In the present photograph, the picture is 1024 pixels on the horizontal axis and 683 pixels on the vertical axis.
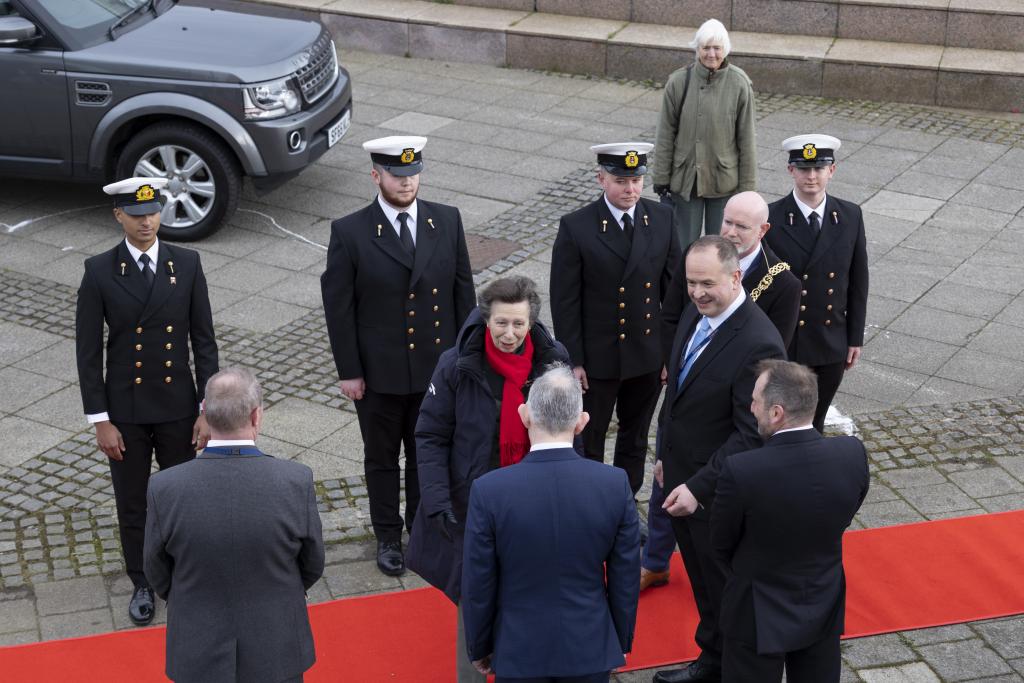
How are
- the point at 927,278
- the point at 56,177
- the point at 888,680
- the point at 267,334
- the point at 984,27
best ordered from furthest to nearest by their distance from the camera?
the point at 984,27 → the point at 56,177 → the point at 927,278 → the point at 267,334 → the point at 888,680

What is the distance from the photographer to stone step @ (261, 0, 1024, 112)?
13.4m

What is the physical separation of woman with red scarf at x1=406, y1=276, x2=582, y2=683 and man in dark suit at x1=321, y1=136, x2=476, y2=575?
1.13 metres

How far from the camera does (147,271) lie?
567cm

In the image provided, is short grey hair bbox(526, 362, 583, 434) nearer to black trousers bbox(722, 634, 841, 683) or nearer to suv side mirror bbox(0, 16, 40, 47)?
black trousers bbox(722, 634, 841, 683)

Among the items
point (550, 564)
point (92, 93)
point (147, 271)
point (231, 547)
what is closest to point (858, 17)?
point (92, 93)

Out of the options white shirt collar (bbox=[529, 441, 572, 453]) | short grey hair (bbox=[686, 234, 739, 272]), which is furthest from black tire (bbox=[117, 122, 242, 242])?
white shirt collar (bbox=[529, 441, 572, 453])

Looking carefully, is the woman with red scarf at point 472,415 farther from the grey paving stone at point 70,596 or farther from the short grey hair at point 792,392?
the grey paving stone at point 70,596

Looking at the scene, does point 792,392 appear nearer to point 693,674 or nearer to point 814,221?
point 693,674

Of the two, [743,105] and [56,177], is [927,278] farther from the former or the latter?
[56,177]

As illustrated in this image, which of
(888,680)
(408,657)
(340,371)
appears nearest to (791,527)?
(888,680)

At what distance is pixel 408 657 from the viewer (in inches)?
220

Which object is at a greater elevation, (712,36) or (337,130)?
(712,36)

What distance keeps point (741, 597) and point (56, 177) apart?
7455 millimetres

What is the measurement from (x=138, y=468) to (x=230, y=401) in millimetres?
1881
